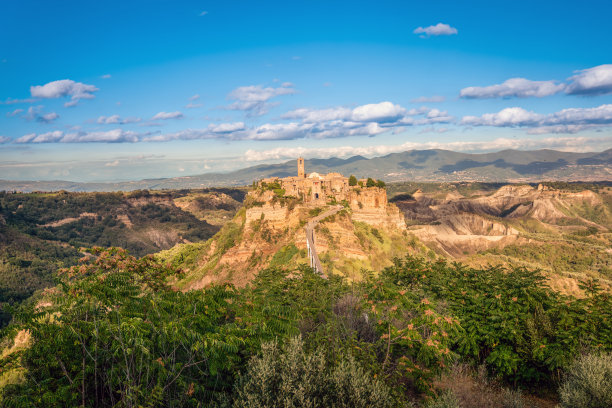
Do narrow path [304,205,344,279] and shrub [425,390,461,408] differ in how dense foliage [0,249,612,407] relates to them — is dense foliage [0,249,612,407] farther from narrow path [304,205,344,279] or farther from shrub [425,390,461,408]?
narrow path [304,205,344,279]

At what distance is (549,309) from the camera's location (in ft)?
43.5

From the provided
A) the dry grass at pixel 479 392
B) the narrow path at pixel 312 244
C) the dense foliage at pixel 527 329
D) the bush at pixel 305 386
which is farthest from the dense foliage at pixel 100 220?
the bush at pixel 305 386

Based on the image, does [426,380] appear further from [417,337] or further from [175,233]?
[175,233]

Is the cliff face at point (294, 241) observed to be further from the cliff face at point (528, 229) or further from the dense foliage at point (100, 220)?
the dense foliage at point (100, 220)

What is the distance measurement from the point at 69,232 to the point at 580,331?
606ft

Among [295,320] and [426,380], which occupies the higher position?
[295,320]

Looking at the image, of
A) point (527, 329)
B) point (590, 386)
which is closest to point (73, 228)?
point (527, 329)

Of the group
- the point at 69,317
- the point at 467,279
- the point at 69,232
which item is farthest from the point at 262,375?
the point at 69,232

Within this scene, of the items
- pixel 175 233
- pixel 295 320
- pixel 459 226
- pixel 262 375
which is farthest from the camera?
pixel 175 233

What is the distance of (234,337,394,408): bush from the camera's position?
23.5 ft

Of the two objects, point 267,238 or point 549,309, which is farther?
point 267,238

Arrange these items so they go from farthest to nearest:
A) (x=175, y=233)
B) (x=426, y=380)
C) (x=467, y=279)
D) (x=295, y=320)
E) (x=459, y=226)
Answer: (x=175, y=233)
(x=459, y=226)
(x=467, y=279)
(x=295, y=320)
(x=426, y=380)

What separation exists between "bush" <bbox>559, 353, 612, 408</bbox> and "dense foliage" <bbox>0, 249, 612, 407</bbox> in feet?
4.83

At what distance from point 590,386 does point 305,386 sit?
7896mm
